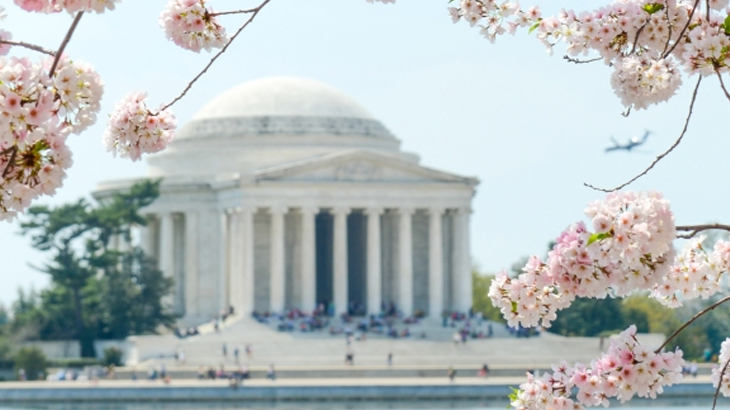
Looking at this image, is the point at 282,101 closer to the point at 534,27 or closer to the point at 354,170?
the point at 354,170

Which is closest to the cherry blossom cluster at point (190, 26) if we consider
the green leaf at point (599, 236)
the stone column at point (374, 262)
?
the green leaf at point (599, 236)

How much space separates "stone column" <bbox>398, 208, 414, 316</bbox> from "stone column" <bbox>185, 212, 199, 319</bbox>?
587 inches

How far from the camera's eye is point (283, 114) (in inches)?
4938

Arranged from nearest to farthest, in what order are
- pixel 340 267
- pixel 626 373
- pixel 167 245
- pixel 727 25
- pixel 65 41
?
1. pixel 65 41
2. pixel 626 373
3. pixel 727 25
4. pixel 340 267
5. pixel 167 245

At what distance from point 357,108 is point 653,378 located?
384 feet

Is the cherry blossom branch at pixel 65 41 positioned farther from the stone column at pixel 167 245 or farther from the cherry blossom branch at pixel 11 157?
the stone column at pixel 167 245

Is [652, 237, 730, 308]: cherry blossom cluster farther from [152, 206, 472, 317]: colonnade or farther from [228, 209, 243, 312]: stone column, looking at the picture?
[228, 209, 243, 312]: stone column

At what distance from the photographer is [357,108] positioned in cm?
13000

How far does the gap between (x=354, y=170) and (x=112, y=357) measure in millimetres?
23343

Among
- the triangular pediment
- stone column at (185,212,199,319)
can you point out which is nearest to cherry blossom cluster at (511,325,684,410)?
the triangular pediment

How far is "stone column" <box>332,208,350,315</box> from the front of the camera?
11694 cm

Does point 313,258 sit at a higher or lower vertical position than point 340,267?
higher

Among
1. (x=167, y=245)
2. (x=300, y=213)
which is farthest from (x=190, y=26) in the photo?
(x=167, y=245)

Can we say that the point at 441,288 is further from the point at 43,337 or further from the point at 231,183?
the point at 43,337
